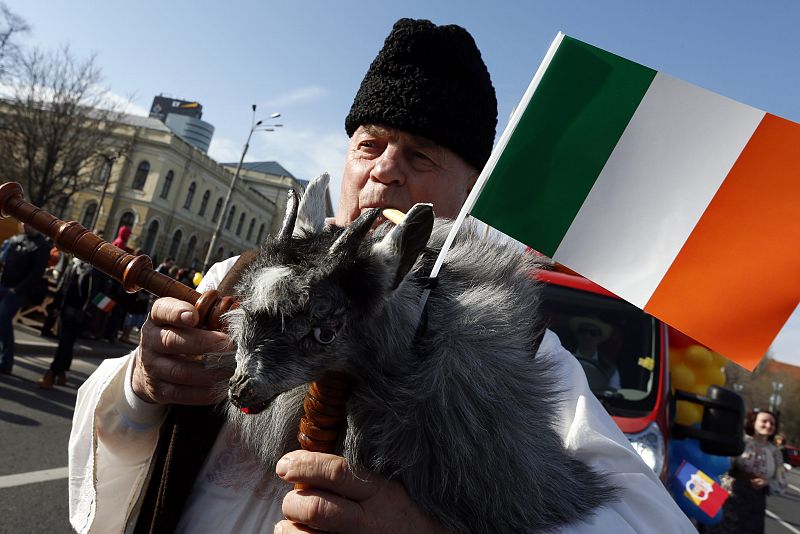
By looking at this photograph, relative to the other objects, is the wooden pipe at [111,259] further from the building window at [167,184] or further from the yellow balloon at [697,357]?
the building window at [167,184]

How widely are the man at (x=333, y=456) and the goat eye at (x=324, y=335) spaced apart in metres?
0.25

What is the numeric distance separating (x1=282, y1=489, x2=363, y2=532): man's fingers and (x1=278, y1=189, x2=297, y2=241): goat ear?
49 cm

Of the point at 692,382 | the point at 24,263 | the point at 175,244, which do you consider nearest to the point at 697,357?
the point at 692,382

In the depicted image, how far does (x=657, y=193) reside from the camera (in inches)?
56.1

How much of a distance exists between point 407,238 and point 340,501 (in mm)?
516

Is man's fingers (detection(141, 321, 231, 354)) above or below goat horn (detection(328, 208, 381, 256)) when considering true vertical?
below

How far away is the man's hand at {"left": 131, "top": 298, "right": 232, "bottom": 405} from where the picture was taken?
127cm

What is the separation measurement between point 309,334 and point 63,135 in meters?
31.9

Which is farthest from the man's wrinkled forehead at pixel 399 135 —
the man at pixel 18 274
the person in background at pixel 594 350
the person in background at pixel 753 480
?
the man at pixel 18 274

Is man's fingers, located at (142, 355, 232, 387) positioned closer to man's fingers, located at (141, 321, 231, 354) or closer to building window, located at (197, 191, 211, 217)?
Result: man's fingers, located at (141, 321, 231, 354)

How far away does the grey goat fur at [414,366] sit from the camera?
1009mm

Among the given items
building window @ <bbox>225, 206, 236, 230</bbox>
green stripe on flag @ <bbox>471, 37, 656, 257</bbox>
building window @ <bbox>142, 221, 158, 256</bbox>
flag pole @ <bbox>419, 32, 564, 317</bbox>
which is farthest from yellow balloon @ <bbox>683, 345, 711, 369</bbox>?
building window @ <bbox>225, 206, 236, 230</bbox>

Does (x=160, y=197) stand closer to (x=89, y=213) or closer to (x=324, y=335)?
(x=89, y=213)

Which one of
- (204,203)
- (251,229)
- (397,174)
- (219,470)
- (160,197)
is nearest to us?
(219,470)
